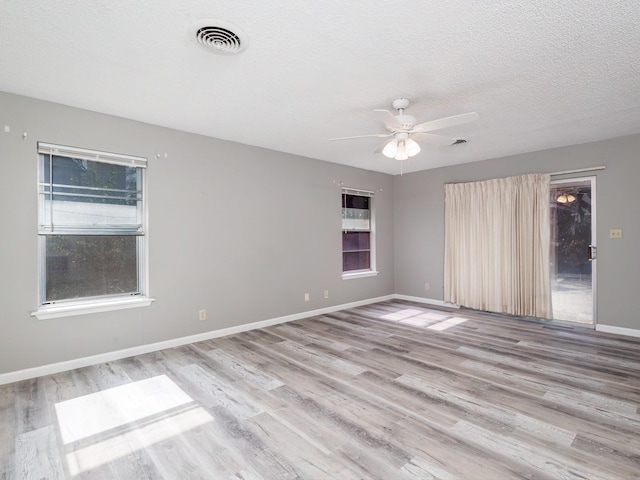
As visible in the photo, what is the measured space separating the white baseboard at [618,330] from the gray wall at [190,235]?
3.44m

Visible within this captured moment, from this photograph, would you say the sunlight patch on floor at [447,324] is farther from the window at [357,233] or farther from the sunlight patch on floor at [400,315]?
the window at [357,233]

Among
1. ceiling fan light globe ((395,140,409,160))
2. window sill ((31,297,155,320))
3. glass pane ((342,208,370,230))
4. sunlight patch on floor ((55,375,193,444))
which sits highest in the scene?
ceiling fan light globe ((395,140,409,160))

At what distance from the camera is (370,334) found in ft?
14.1

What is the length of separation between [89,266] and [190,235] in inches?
41.5

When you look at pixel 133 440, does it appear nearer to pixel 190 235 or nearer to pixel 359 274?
pixel 190 235

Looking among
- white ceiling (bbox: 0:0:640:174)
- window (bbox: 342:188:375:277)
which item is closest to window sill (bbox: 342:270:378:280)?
window (bbox: 342:188:375:277)

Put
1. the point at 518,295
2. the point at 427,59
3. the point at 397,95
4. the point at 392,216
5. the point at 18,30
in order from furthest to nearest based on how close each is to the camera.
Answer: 1. the point at 392,216
2. the point at 518,295
3. the point at 397,95
4. the point at 427,59
5. the point at 18,30

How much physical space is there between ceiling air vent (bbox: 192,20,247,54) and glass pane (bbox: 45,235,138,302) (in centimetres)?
241

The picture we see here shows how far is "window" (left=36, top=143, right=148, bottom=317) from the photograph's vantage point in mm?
3176

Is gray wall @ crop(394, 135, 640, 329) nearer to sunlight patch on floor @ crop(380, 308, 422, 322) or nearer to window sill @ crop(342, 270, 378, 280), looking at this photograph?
sunlight patch on floor @ crop(380, 308, 422, 322)

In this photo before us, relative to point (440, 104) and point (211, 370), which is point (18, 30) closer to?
point (211, 370)

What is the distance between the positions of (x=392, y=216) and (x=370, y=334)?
3070mm

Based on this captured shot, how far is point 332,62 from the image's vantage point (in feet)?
7.96

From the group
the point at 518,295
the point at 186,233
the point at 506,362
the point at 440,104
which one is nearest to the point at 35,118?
the point at 186,233
